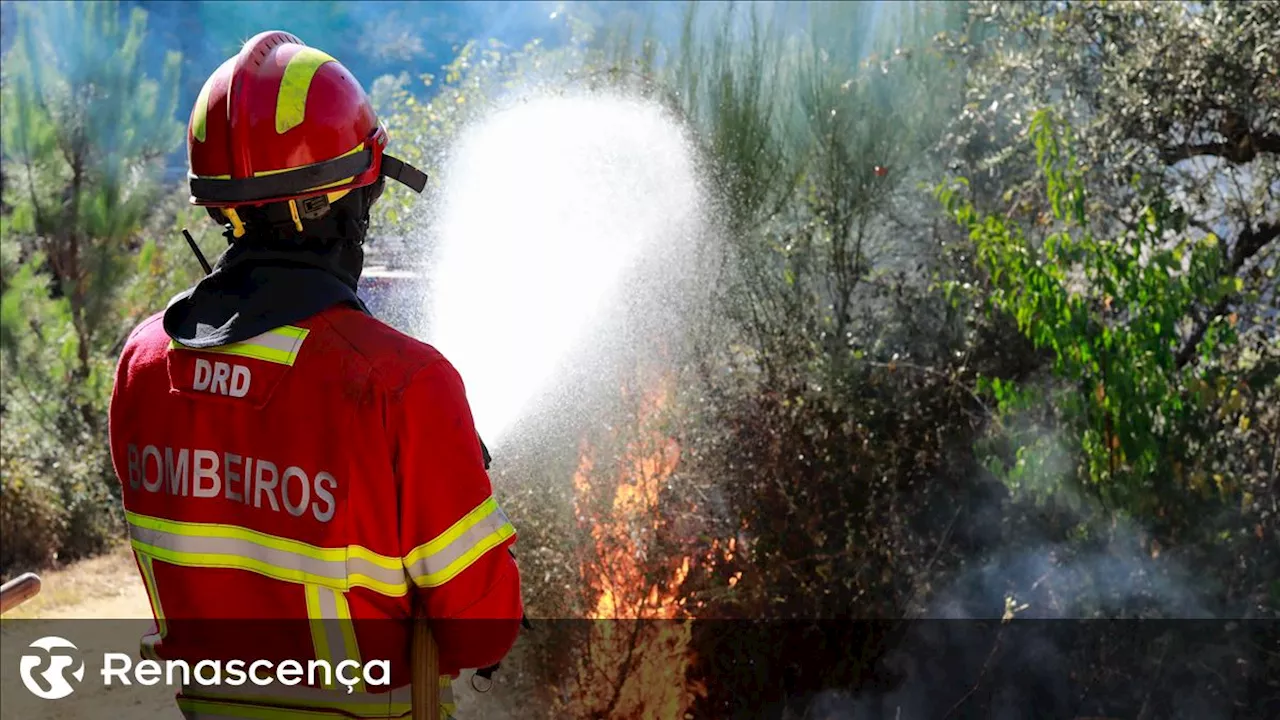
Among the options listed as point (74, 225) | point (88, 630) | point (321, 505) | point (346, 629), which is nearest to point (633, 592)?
point (346, 629)

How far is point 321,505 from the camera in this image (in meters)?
1.83

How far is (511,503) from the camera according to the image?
4.88 m

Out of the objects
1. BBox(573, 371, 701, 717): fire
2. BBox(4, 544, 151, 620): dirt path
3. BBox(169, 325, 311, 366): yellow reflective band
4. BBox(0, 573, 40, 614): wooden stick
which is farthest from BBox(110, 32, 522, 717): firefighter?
BBox(4, 544, 151, 620): dirt path

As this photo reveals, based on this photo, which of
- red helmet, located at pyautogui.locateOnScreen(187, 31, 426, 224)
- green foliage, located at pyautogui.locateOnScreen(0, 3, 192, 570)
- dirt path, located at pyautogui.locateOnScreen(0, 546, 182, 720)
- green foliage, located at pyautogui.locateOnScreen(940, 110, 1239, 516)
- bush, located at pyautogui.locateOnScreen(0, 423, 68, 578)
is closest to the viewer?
red helmet, located at pyautogui.locateOnScreen(187, 31, 426, 224)

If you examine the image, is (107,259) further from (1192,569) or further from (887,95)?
(1192,569)

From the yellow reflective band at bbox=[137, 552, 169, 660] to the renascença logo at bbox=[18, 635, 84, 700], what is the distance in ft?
11.3

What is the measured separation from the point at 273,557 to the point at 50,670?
406 cm

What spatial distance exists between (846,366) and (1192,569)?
176cm

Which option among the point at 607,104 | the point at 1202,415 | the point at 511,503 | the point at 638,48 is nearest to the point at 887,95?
the point at 607,104

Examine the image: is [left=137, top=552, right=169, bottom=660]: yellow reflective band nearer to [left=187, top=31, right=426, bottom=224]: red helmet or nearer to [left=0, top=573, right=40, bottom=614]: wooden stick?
[left=187, top=31, right=426, bottom=224]: red helmet

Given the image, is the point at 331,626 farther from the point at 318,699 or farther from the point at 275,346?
the point at 275,346

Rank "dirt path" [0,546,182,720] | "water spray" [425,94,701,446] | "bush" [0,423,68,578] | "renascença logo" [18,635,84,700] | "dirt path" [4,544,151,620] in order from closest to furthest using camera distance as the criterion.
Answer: "dirt path" [0,546,182,720], "renascença logo" [18,635,84,700], "water spray" [425,94,701,446], "dirt path" [4,544,151,620], "bush" [0,423,68,578]

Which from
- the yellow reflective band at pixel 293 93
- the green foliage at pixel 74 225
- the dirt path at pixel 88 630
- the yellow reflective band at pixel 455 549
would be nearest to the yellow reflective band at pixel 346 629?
the yellow reflective band at pixel 455 549

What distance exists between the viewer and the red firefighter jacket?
183 centimetres
